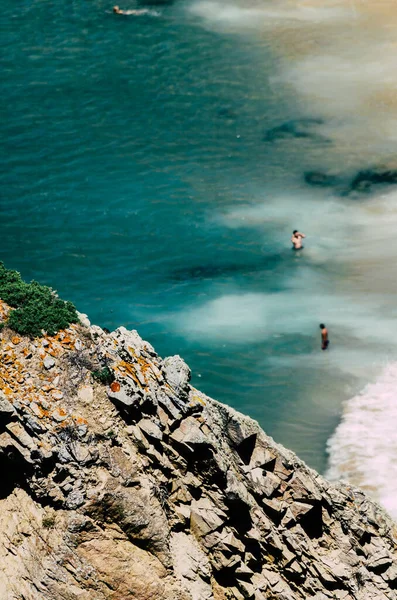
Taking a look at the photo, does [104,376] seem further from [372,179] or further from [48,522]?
[372,179]

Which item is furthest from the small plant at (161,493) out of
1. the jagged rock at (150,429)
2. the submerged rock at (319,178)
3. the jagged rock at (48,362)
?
the submerged rock at (319,178)

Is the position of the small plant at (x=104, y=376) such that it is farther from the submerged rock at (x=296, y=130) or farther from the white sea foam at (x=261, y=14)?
the white sea foam at (x=261, y=14)

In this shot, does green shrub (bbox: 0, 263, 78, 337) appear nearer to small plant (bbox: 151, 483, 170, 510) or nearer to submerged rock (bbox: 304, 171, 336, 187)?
small plant (bbox: 151, 483, 170, 510)

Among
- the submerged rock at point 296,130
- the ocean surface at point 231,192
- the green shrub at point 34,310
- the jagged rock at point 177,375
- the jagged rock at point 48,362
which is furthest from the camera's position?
the submerged rock at point 296,130

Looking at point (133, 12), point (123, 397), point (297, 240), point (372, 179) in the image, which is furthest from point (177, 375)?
point (133, 12)

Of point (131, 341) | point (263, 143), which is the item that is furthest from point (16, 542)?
point (263, 143)

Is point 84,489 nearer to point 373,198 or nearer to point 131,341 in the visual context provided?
point 131,341

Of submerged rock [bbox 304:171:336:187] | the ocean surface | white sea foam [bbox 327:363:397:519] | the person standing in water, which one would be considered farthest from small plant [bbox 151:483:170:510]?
submerged rock [bbox 304:171:336:187]
